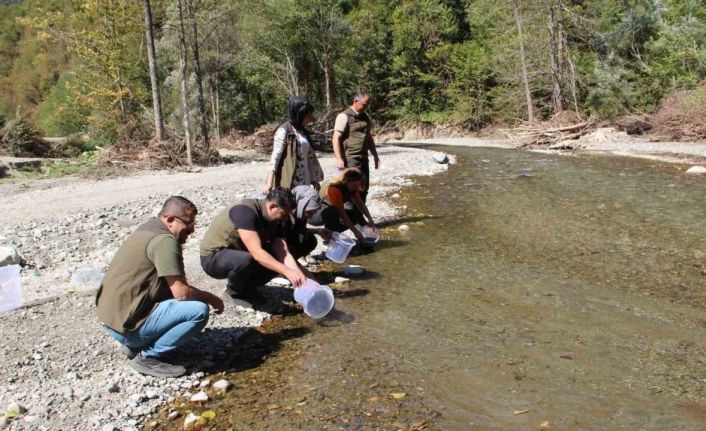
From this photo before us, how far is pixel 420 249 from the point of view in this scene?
7719 millimetres

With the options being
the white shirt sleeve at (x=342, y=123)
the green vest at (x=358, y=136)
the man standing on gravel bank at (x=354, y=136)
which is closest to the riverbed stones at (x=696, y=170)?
the man standing on gravel bank at (x=354, y=136)

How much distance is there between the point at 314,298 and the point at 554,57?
86.7 ft

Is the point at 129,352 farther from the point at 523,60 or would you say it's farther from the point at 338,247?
the point at 523,60

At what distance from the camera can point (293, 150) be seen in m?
6.58

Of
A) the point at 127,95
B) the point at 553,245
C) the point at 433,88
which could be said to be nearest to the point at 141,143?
the point at 127,95

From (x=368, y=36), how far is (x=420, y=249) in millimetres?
33557

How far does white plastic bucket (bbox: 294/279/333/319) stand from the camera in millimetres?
5004

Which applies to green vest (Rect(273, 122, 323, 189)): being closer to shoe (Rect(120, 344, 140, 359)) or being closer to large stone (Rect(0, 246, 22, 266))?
shoe (Rect(120, 344, 140, 359))

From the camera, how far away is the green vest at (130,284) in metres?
3.90

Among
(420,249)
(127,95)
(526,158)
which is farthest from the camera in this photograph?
(127,95)

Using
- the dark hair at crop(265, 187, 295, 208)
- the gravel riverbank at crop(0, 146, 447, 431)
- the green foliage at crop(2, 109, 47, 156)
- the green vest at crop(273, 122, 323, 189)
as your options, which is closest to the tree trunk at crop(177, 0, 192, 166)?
the gravel riverbank at crop(0, 146, 447, 431)

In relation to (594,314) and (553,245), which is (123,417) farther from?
(553,245)

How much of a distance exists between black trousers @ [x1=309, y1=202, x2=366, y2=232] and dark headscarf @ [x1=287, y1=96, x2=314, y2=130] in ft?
3.98

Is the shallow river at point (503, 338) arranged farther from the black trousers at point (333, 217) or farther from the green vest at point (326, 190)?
the green vest at point (326, 190)
